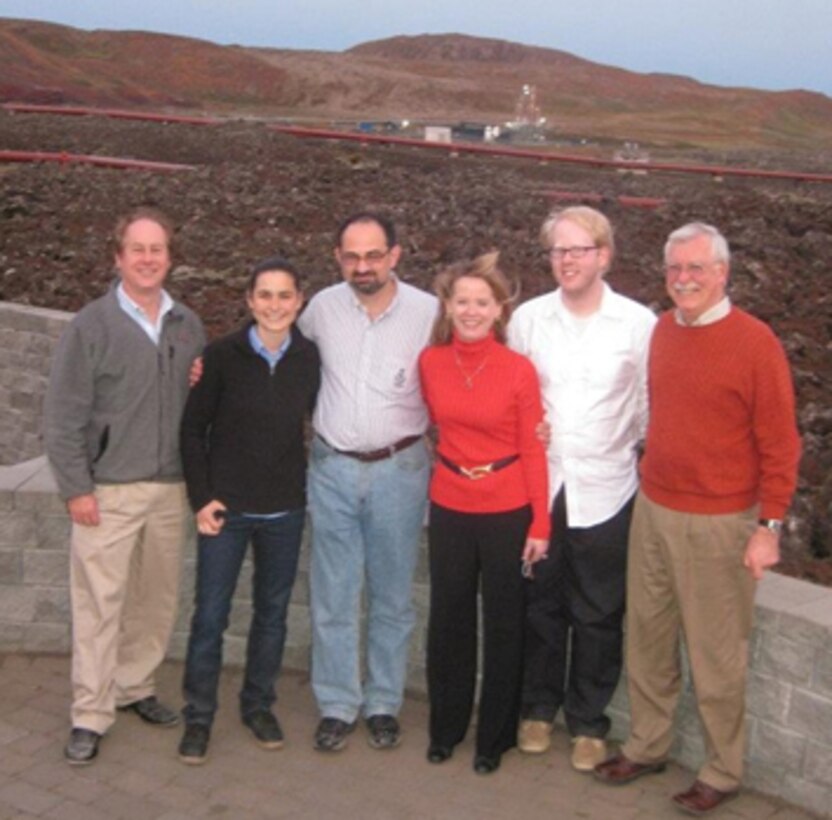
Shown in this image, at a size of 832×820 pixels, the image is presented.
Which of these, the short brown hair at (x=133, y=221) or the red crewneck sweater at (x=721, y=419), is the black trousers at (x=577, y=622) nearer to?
the red crewneck sweater at (x=721, y=419)

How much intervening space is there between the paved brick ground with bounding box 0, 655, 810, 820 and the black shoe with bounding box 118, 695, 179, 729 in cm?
3

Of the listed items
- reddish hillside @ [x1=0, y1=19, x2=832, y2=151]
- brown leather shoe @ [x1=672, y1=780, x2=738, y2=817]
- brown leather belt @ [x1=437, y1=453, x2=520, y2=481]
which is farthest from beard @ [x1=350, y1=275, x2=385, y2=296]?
reddish hillside @ [x1=0, y1=19, x2=832, y2=151]

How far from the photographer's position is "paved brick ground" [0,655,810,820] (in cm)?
438

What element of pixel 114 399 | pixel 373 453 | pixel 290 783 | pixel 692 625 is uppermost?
pixel 114 399

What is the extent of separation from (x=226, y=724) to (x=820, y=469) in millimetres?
3347

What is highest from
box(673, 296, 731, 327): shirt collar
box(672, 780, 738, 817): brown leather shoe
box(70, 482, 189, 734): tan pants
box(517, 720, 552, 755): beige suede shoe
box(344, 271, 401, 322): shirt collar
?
box(673, 296, 731, 327): shirt collar

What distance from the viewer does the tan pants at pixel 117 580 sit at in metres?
4.60

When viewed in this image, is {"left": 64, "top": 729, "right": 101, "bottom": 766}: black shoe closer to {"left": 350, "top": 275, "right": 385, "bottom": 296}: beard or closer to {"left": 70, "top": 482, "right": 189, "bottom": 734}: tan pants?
{"left": 70, "top": 482, "right": 189, "bottom": 734}: tan pants

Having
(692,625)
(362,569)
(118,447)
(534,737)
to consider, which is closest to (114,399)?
(118,447)

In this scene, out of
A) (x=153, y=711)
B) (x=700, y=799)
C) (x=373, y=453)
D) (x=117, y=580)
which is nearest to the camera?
(x=700, y=799)

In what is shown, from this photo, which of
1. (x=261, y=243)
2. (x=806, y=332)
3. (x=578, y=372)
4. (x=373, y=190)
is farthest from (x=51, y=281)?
(x=578, y=372)

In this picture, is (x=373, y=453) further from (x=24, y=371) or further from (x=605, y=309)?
(x=24, y=371)

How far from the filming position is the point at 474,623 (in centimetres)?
462

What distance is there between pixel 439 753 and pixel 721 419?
1.63 meters
